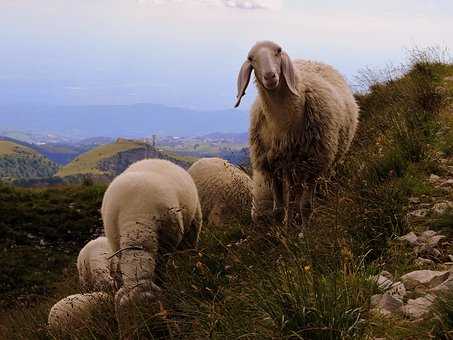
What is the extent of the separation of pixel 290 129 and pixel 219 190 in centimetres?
369

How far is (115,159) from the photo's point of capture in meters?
156

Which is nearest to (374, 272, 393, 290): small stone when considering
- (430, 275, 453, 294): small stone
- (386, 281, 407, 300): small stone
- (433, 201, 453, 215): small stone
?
(386, 281, 407, 300): small stone

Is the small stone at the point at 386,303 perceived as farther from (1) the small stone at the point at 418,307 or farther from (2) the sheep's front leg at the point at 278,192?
(2) the sheep's front leg at the point at 278,192

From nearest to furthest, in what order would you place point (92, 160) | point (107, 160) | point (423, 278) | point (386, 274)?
point (423, 278) → point (386, 274) → point (107, 160) → point (92, 160)

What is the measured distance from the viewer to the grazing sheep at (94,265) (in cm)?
668

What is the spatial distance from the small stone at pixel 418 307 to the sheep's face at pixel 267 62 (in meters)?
3.44

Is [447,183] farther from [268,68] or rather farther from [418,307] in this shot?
[418,307]

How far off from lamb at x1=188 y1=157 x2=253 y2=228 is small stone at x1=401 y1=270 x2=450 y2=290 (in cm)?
598

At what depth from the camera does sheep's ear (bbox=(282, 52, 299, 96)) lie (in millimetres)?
6738

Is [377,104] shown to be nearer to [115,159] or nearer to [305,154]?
[305,154]

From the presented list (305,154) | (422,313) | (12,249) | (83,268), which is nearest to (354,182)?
(305,154)

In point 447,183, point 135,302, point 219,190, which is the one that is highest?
point 447,183

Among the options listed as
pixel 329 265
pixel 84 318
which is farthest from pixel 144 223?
pixel 329 265

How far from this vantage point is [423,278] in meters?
3.70
